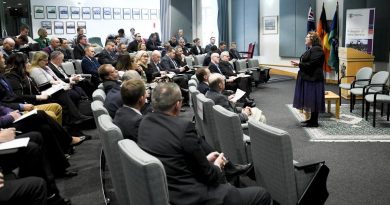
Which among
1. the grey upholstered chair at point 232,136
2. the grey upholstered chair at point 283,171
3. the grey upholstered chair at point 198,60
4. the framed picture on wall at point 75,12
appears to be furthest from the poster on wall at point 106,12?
the grey upholstered chair at point 283,171

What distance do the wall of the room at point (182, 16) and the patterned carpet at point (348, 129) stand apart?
→ 29.4 feet

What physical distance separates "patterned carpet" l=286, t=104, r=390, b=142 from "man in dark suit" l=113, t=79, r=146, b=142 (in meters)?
3.19

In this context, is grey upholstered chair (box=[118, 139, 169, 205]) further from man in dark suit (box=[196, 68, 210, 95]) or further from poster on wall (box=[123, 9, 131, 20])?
poster on wall (box=[123, 9, 131, 20])

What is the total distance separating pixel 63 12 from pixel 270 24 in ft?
22.4

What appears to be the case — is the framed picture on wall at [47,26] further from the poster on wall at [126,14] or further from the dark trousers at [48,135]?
the dark trousers at [48,135]

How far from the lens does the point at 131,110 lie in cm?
306

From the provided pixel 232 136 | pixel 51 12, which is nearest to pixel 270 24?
pixel 51 12

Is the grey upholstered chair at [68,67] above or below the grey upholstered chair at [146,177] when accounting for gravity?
above

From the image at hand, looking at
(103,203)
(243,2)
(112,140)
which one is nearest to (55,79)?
(103,203)

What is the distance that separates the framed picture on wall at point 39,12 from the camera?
39.5 ft

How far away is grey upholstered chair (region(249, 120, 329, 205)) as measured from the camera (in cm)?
239

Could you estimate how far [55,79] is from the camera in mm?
6094

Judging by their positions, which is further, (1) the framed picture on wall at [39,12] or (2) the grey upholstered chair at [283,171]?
(1) the framed picture on wall at [39,12]

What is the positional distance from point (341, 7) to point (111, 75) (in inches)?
308
